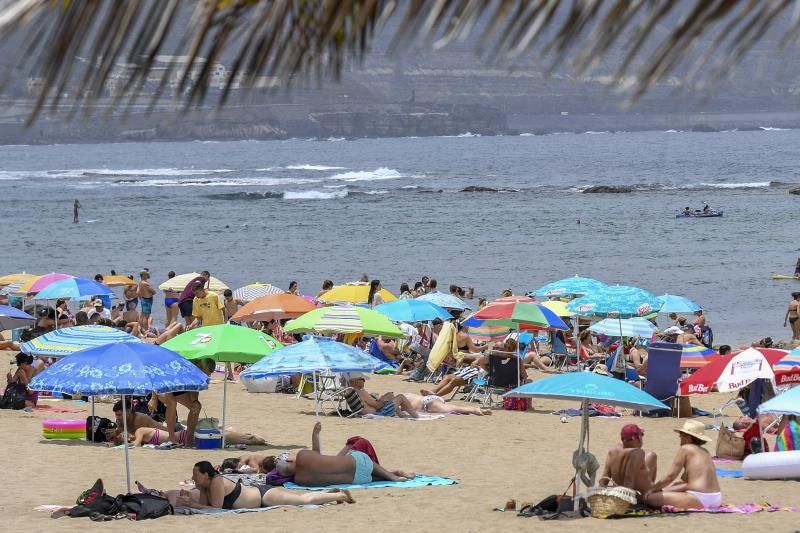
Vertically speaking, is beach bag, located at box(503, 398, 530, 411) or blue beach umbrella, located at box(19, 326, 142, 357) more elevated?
blue beach umbrella, located at box(19, 326, 142, 357)

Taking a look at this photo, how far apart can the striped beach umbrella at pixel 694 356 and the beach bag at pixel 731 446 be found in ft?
9.66

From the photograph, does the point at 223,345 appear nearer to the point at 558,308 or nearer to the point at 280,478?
the point at 280,478

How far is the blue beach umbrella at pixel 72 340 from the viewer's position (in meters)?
10.3

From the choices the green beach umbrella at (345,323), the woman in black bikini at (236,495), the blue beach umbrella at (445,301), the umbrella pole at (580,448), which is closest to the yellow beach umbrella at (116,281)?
the blue beach umbrella at (445,301)

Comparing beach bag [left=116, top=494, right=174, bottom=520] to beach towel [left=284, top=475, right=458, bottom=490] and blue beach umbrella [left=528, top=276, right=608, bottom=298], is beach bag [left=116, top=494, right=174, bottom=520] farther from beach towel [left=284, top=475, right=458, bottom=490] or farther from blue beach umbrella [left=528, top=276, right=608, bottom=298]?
blue beach umbrella [left=528, top=276, right=608, bottom=298]

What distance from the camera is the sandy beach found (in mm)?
7773

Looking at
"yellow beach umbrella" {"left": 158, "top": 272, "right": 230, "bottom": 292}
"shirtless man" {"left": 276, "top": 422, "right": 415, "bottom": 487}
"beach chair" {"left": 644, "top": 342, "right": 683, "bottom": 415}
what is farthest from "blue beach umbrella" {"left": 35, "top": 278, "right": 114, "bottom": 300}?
"shirtless man" {"left": 276, "top": 422, "right": 415, "bottom": 487}

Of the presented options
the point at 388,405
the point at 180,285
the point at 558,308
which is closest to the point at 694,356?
the point at 388,405

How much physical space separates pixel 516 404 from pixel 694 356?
2072 millimetres

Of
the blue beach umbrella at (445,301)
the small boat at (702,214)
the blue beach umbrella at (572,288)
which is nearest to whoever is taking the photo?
the blue beach umbrella at (445,301)

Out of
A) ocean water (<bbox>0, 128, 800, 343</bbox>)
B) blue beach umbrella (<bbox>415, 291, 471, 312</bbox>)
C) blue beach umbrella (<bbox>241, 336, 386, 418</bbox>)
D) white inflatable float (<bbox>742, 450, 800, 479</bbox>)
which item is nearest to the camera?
white inflatable float (<bbox>742, 450, 800, 479</bbox>)

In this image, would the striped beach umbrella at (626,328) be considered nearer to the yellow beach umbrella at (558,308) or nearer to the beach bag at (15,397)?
the yellow beach umbrella at (558,308)

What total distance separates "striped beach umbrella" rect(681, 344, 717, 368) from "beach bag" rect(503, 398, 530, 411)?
5.80 ft

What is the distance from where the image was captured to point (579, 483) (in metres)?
8.32
